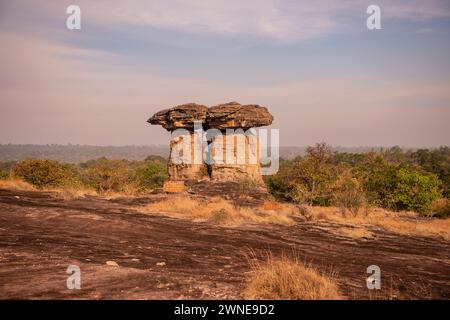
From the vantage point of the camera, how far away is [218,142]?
26922 mm

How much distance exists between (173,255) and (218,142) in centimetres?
1765

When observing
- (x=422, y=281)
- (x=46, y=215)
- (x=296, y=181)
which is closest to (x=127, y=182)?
(x=296, y=181)

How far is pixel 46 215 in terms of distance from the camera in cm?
1411

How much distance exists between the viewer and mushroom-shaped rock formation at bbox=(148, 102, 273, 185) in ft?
87.0

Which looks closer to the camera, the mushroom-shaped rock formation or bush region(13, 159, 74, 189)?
the mushroom-shaped rock formation

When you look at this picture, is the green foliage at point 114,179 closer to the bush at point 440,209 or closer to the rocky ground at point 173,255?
the rocky ground at point 173,255

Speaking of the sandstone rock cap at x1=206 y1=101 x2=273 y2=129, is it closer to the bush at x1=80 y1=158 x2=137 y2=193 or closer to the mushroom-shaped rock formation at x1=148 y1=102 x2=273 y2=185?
the mushroom-shaped rock formation at x1=148 y1=102 x2=273 y2=185

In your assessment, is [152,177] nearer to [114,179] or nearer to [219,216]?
[114,179]

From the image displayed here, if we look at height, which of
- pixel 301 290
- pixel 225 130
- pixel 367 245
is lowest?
pixel 367 245

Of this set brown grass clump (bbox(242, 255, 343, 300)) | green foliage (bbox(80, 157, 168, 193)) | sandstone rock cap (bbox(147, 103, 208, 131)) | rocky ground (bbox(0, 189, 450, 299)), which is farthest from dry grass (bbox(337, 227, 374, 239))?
green foliage (bbox(80, 157, 168, 193))

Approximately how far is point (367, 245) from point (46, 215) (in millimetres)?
11955

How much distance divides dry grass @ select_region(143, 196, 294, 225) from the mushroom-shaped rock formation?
4950mm

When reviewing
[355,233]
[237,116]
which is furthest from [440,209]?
[237,116]
